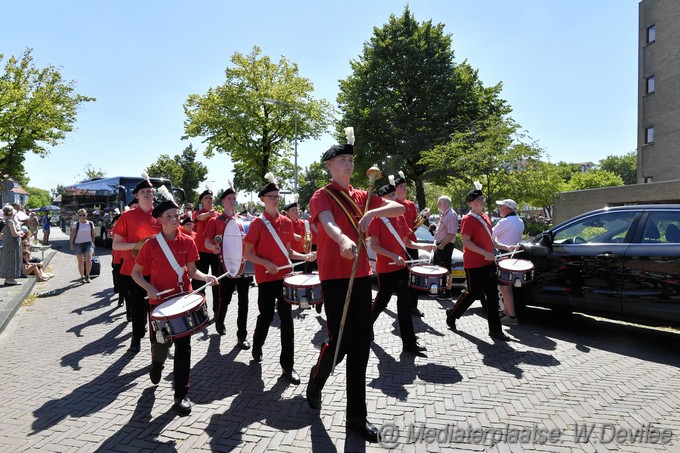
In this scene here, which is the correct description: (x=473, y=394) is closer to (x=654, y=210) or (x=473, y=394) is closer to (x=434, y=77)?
(x=654, y=210)

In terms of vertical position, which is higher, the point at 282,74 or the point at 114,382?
the point at 282,74

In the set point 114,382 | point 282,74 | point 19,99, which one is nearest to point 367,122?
point 282,74

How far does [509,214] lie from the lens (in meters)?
6.93

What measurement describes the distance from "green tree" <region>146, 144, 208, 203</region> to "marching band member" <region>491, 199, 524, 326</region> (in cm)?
5757

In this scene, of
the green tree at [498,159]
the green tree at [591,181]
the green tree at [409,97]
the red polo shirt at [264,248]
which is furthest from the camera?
the green tree at [591,181]

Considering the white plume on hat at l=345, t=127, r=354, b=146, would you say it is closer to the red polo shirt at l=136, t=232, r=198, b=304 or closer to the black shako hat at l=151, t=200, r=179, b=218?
the black shako hat at l=151, t=200, r=179, b=218

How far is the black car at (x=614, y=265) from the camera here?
5285 millimetres

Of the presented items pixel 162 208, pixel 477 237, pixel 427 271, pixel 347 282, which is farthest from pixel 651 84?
pixel 162 208

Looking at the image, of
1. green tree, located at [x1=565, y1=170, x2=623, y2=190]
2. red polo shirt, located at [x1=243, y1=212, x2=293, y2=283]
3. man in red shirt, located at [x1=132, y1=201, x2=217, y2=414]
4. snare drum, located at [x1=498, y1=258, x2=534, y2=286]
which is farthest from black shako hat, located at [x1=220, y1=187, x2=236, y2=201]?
green tree, located at [x1=565, y1=170, x2=623, y2=190]

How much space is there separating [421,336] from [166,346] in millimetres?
3542

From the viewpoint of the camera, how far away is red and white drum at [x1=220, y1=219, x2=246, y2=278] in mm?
5562

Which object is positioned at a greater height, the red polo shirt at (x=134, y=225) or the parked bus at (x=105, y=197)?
the parked bus at (x=105, y=197)

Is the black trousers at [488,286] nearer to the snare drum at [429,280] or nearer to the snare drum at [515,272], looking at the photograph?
the snare drum at [515,272]

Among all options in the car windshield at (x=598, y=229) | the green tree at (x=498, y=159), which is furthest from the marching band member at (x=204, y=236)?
the green tree at (x=498, y=159)
